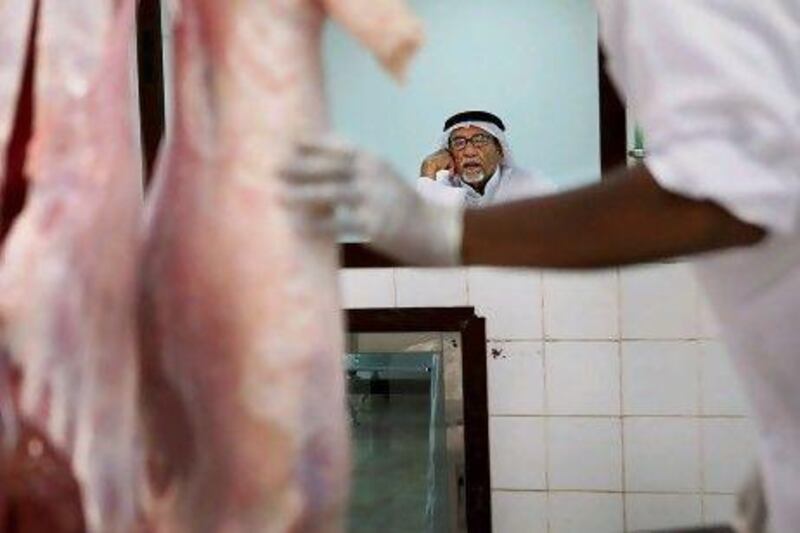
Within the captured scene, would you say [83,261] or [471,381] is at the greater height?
[83,261]

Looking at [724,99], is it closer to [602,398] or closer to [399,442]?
[602,398]

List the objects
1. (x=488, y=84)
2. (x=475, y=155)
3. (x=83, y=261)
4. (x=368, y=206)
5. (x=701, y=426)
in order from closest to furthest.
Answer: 1. (x=83, y=261)
2. (x=368, y=206)
3. (x=701, y=426)
4. (x=475, y=155)
5. (x=488, y=84)

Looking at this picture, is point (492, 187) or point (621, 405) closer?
point (621, 405)

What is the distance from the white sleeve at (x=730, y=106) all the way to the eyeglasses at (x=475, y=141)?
185cm

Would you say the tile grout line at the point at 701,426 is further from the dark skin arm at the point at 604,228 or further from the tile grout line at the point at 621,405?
the dark skin arm at the point at 604,228

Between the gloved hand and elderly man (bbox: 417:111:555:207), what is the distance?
1.74 m

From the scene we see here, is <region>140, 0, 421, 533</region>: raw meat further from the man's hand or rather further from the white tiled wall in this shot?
the man's hand

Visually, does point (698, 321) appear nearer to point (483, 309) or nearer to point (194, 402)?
point (483, 309)

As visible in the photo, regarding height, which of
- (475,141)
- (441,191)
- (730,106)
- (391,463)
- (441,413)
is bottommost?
(391,463)

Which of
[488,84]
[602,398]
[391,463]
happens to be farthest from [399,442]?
[488,84]

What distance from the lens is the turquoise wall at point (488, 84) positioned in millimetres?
2857

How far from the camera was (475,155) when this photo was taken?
9.04 feet

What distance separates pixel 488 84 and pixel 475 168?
0.32m

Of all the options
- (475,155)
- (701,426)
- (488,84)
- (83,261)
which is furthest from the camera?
(488,84)
